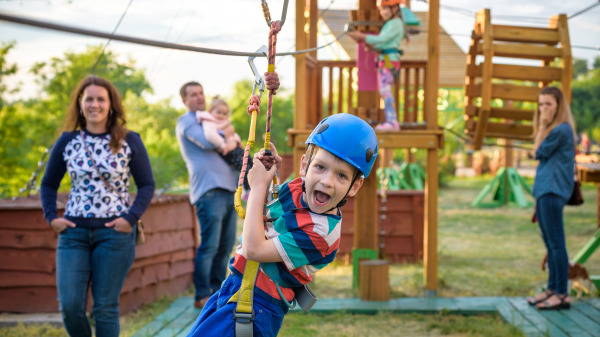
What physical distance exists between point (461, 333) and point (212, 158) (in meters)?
2.62

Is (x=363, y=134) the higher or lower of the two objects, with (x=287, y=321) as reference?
higher

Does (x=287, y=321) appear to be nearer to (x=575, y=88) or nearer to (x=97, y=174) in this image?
(x=97, y=174)

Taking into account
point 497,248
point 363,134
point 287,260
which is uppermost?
point 363,134

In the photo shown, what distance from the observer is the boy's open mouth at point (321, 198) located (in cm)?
224

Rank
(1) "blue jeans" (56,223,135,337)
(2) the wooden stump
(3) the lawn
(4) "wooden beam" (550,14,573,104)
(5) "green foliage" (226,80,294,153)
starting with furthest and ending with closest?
(5) "green foliage" (226,80,294,153)
(4) "wooden beam" (550,14,573,104)
(2) the wooden stump
(3) the lawn
(1) "blue jeans" (56,223,135,337)

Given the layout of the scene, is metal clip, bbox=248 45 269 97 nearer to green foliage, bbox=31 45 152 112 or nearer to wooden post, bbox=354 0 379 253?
wooden post, bbox=354 0 379 253

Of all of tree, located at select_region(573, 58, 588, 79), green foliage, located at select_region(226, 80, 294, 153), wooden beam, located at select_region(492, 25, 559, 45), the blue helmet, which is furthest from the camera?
tree, located at select_region(573, 58, 588, 79)

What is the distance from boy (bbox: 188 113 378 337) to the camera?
223 centimetres

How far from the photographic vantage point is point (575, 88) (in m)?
41.8

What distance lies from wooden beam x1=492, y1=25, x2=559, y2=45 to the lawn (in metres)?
2.52

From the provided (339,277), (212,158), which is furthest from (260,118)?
(212,158)

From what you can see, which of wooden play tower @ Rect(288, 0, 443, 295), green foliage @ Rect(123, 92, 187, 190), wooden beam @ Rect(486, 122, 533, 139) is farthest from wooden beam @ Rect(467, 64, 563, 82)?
green foliage @ Rect(123, 92, 187, 190)

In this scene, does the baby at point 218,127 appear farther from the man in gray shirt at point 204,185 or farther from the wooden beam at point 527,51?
the wooden beam at point 527,51

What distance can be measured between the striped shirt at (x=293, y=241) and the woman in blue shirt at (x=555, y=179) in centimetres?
371
